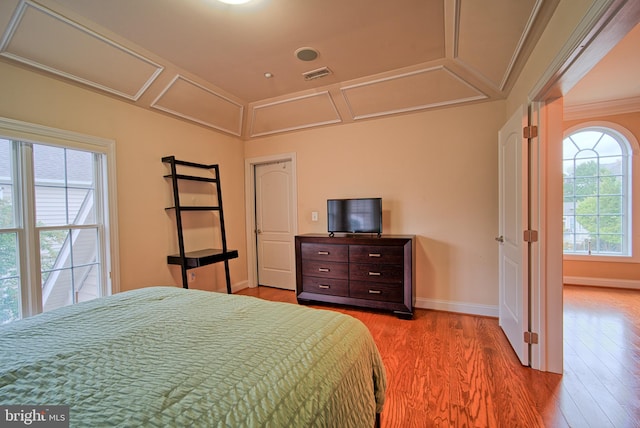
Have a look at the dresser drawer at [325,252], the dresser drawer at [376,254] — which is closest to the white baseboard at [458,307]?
the dresser drawer at [376,254]

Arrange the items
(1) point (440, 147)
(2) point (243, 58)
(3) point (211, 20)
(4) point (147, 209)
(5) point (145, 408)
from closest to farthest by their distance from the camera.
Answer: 1. (5) point (145, 408)
2. (3) point (211, 20)
3. (2) point (243, 58)
4. (4) point (147, 209)
5. (1) point (440, 147)

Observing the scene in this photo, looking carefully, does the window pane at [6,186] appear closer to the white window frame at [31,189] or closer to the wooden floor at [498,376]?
the white window frame at [31,189]

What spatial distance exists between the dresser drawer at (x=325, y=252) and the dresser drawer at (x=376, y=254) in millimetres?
88

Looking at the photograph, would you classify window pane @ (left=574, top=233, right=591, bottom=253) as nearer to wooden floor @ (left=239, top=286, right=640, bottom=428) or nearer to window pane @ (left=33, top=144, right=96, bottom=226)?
wooden floor @ (left=239, top=286, right=640, bottom=428)

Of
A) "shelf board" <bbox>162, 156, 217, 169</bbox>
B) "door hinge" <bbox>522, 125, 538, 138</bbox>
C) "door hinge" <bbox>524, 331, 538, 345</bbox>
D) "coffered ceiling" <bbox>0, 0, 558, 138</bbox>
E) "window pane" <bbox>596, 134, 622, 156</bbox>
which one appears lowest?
"door hinge" <bbox>524, 331, 538, 345</bbox>

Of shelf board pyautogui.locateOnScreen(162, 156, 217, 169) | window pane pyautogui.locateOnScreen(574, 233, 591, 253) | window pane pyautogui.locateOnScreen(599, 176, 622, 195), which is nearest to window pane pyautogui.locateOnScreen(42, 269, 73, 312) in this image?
shelf board pyautogui.locateOnScreen(162, 156, 217, 169)

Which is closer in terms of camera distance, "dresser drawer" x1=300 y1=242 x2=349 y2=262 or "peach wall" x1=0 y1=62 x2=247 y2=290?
"peach wall" x1=0 y1=62 x2=247 y2=290

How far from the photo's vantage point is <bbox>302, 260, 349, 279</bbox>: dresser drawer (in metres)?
3.17

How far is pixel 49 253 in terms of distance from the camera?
2211mm

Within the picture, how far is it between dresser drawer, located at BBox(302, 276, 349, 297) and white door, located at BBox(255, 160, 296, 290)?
69cm

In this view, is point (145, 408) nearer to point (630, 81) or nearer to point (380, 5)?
point (380, 5)

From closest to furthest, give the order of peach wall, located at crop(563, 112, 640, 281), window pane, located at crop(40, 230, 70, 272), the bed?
the bed < window pane, located at crop(40, 230, 70, 272) < peach wall, located at crop(563, 112, 640, 281)

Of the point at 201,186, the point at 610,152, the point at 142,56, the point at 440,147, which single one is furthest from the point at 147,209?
the point at 610,152

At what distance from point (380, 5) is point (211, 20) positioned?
4.09 feet
